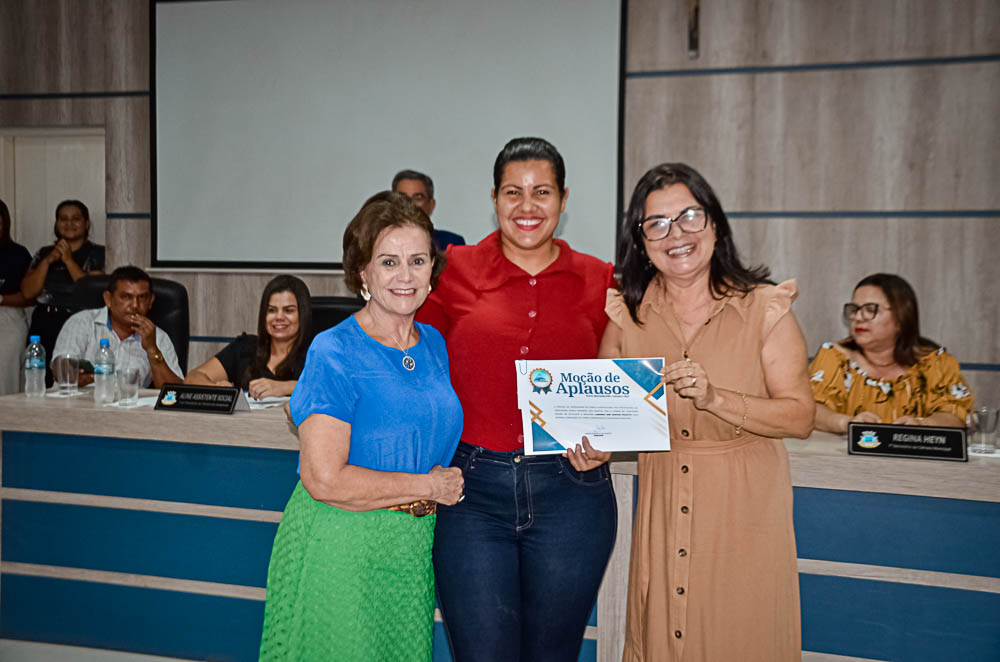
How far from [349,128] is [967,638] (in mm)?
4182

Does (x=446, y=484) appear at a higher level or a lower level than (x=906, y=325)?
lower

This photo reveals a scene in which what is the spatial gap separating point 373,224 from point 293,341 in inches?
76.8

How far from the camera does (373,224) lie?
155cm

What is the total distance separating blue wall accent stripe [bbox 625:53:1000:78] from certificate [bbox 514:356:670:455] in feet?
10.5

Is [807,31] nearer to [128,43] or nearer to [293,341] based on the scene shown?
[293,341]

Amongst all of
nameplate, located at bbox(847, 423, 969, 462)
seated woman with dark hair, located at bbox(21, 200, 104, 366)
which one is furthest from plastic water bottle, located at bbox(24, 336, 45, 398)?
nameplate, located at bbox(847, 423, 969, 462)

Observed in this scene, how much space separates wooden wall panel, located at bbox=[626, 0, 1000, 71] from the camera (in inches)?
156

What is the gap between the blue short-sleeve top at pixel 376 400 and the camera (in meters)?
1.49

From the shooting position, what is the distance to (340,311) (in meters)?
3.49

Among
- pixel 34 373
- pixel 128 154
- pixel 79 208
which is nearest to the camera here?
pixel 34 373

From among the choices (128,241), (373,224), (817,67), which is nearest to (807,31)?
(817,67)

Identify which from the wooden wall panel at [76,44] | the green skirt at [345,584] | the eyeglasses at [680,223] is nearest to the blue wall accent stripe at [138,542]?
the green skirt at [345,584]

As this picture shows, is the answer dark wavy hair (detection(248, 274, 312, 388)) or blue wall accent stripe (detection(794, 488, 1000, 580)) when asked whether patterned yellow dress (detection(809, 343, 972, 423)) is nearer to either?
blue wall accent stripe (detection(794, 488, 1000, 580))

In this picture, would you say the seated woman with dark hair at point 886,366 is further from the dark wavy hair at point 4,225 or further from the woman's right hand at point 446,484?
the dark wavy hair at point 4,225
